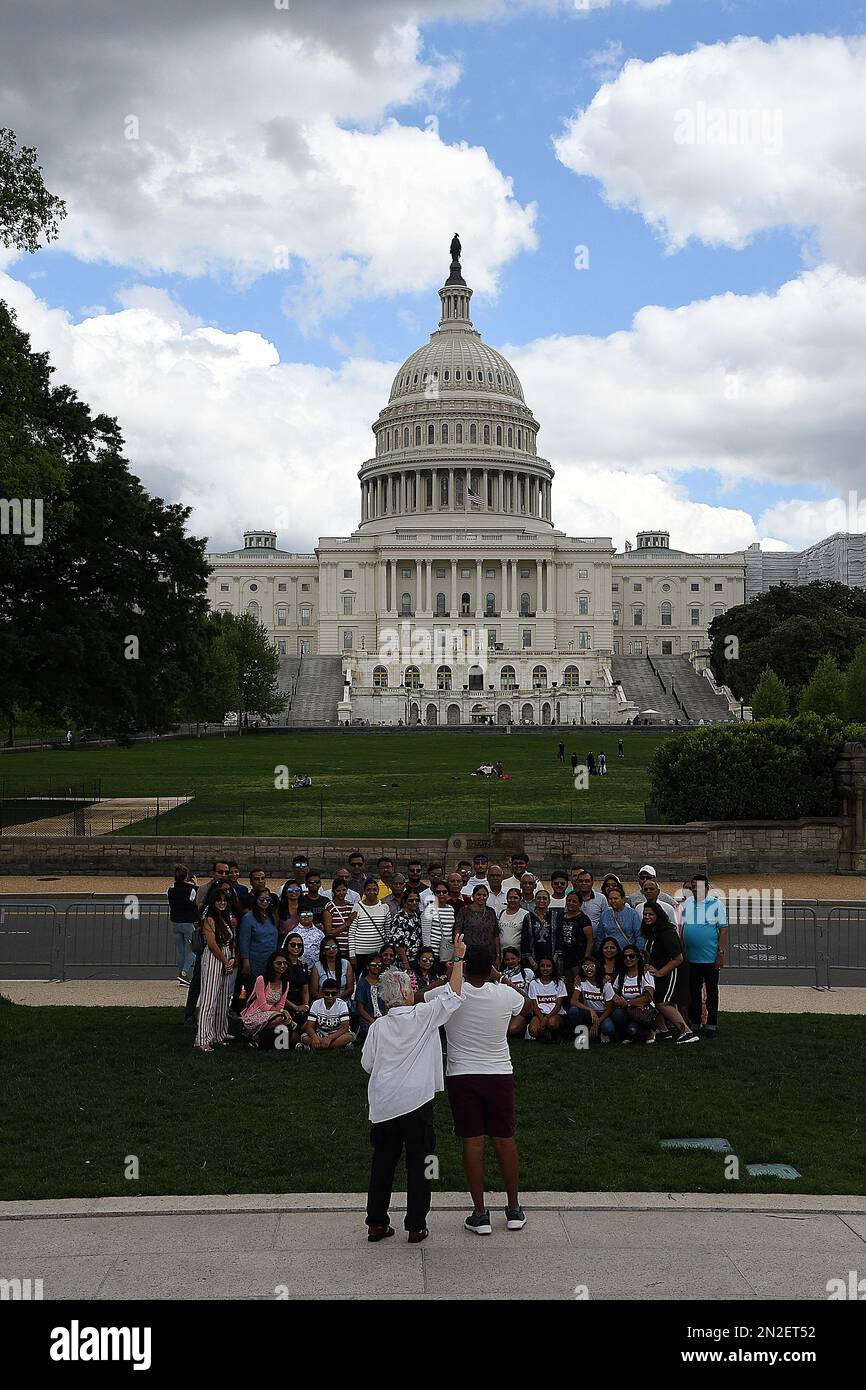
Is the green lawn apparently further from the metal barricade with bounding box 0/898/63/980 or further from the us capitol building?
the us capitol building

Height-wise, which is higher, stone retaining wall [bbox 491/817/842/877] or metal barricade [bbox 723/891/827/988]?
stone retaining wall [bbox 491/817/842/877]

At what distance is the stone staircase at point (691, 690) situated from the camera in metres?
106

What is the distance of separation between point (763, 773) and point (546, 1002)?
1619 centimetres

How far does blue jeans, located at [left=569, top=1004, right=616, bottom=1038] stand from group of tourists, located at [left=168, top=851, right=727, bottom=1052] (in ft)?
0.03

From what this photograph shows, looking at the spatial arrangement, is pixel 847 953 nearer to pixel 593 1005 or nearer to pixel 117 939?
pixel 593 1005

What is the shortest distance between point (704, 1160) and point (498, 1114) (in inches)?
81.6

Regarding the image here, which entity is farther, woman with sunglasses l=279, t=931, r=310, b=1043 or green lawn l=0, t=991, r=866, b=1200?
woman with sunglasses l=279, t=931, r=310, b=1043

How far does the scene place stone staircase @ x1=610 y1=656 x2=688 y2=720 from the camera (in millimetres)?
111375

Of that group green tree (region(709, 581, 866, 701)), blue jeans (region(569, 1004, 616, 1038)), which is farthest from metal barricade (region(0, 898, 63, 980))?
green tree (region(709, 581, 866, 701))

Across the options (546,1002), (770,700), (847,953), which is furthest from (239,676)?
(546,1002)

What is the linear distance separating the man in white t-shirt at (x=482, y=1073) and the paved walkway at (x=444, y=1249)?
1.48 feet

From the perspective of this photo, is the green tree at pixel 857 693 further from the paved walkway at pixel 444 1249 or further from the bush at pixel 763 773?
the paved walkway at pixel 444 1249

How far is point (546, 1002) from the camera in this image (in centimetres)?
1300
